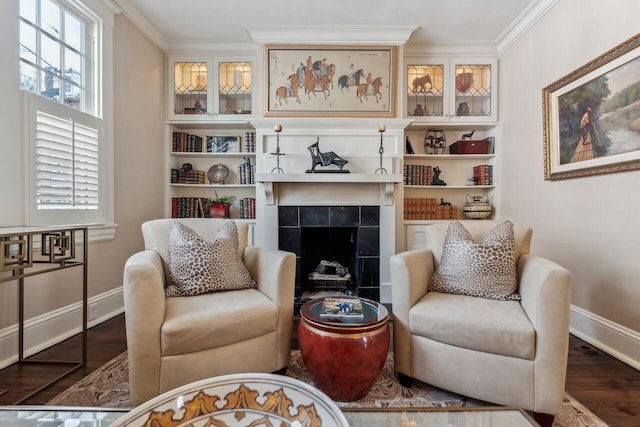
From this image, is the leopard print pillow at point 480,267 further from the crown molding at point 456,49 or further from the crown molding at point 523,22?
the crown molding at point 456,49

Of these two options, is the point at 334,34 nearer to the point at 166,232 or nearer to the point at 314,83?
the point at 314,83

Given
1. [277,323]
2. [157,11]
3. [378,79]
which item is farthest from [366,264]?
[157,11]

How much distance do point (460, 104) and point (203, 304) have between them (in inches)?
134

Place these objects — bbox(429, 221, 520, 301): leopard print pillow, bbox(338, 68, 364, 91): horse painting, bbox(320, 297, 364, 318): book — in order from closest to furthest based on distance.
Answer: bbox(320, 297, 364, 318): book
bbox(429, 221, 520, 301): leopard print pillow
bbox(338, 68, 364, 91): horse painting

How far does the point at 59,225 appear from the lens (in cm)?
216

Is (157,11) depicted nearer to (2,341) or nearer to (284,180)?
(284,180)

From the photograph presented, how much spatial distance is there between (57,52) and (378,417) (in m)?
2.98

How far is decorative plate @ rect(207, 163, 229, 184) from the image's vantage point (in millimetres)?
3760

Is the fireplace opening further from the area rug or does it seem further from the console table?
the console table

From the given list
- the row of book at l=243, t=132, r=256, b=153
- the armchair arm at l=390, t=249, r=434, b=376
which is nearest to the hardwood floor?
the armchair arm at l=390, t=249, r=434, b=376

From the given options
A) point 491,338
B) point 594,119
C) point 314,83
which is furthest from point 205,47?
point 491,338

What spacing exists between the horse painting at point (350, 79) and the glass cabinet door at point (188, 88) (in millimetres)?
1497

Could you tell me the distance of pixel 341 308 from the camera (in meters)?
1.64

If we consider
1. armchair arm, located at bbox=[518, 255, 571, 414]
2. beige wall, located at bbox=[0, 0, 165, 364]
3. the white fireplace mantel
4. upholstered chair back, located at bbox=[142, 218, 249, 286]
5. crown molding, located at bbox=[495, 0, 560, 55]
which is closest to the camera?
armchair arm, located at bbox=[518, 255, 571, 414]
